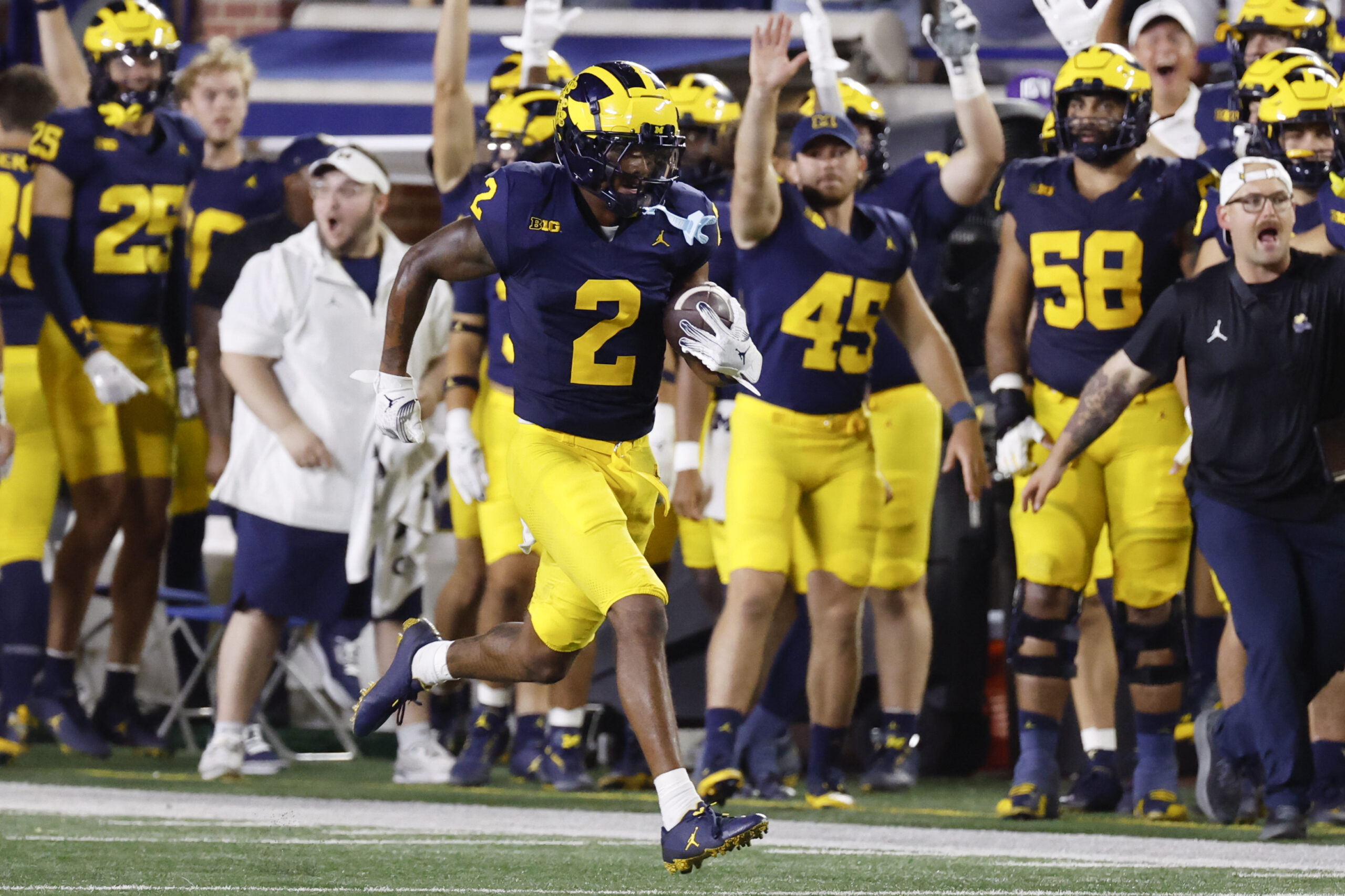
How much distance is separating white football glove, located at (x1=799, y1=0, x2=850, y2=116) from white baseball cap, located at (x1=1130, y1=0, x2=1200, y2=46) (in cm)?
114

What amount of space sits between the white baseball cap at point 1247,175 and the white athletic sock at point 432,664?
7.68 ft

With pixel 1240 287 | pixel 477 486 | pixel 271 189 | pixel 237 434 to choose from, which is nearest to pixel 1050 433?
pixel 1240 287

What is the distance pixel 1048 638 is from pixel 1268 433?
0.96 metres

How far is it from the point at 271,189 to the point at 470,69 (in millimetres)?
2223

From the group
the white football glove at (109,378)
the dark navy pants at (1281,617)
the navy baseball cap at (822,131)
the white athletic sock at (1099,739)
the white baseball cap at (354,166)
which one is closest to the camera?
the dark navy pants at (1281,617)

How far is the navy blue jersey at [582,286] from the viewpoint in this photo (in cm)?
463

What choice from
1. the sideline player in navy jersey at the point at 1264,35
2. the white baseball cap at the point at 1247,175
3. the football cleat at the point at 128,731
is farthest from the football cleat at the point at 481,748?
the sideline player in navy jersey at the point at 1264,35

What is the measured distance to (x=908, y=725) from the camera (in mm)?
6770

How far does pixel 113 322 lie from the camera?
7.50 m

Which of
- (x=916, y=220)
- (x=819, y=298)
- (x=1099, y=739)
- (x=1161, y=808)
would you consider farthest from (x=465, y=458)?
(x=1161, y=808)

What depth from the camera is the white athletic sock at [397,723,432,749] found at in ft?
22.5

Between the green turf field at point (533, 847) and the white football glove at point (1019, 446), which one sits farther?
the white football glove at point (1019, 446)

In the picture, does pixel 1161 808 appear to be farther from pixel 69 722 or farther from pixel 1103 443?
pixel 69 722

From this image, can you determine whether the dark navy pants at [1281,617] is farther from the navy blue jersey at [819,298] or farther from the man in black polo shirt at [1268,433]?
the navy blue jersey at [819,298]
